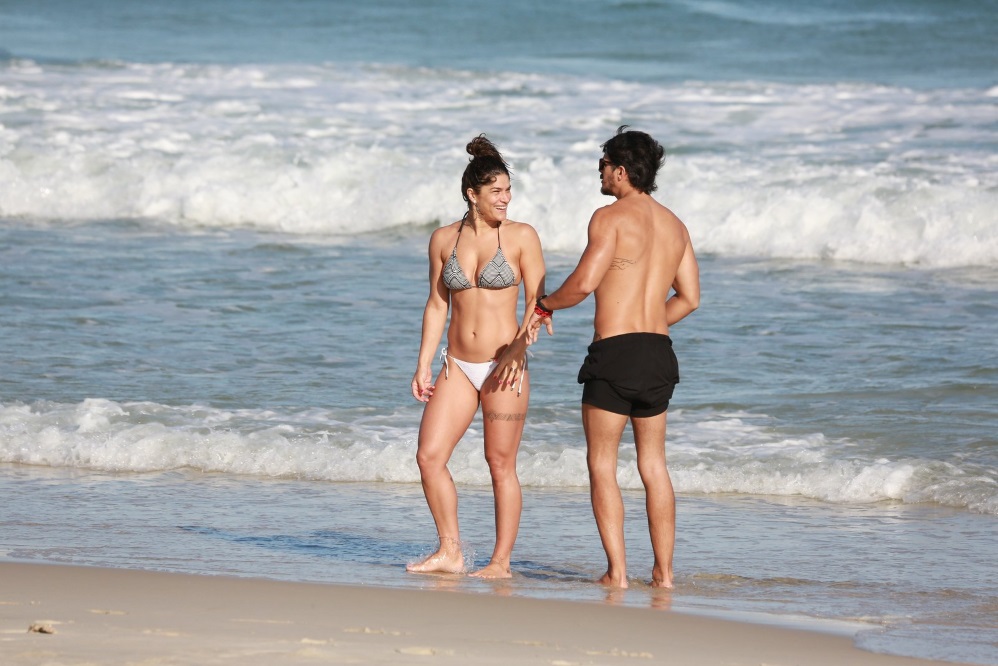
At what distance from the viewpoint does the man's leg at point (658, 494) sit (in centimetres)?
519

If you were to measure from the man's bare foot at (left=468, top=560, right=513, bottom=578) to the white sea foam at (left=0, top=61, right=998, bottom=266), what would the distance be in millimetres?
9101

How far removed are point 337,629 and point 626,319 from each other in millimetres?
1578

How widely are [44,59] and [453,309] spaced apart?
25273 millimetres

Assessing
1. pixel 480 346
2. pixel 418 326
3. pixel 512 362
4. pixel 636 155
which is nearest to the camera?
pixel 636 155

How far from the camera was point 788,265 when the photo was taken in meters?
13.3

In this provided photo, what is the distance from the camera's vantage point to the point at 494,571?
5.31m

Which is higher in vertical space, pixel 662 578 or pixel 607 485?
pixel 607 485

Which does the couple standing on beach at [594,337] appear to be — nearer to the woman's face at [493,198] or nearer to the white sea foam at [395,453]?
the woman's face at [493,198]

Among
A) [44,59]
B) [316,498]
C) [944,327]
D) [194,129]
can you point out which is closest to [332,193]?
[194,129]

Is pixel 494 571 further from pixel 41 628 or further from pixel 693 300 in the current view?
pixel 41 628

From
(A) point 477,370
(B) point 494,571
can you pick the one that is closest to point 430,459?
(A) point 477,370

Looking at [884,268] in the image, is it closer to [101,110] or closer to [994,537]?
[994,537]

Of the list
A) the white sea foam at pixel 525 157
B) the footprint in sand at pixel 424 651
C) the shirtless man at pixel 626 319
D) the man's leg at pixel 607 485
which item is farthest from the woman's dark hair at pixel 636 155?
the white sea foam at pixel 525 157

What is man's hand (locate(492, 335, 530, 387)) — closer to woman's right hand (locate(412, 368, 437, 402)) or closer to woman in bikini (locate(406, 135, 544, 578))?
woman in bikini (locate(406, 135, 544, 578))
